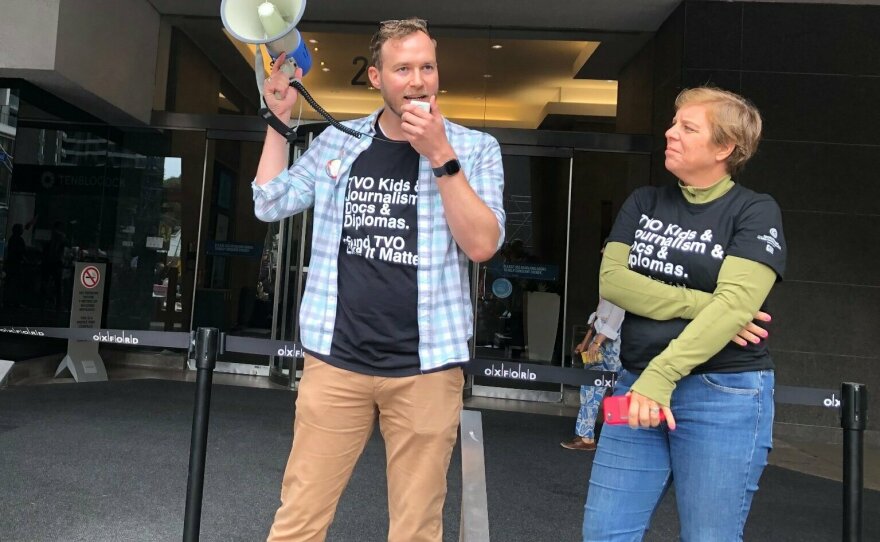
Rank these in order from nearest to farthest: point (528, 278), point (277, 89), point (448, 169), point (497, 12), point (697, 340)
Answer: point (448, 169), point (697, 340), point (277, 89), point (497, 12), point (528, 278)

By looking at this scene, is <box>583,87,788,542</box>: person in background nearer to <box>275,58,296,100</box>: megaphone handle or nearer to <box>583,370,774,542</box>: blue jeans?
<box>583,370,774,542</box>: blue jeans

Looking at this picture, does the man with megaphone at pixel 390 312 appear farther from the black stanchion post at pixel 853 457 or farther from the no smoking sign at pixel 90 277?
the no smoking sign at pixel 90 277

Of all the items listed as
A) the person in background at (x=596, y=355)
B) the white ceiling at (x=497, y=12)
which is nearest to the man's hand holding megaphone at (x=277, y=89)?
the person in background at (x=596, y=355)

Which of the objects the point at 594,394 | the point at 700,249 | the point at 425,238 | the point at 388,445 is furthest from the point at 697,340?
the point at 594,394

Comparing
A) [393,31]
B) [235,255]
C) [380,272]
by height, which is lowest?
[380,272]

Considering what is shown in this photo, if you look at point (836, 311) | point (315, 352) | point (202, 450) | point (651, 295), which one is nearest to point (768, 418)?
point (651, 295)

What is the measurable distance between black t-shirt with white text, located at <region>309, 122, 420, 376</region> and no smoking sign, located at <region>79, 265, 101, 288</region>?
695cm

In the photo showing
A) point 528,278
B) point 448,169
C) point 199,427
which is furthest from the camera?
point 528,278

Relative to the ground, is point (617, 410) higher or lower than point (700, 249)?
lower

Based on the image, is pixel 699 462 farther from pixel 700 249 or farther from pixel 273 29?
pixel 273 29

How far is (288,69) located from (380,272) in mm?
550

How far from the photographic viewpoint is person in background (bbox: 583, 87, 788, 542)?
165cm

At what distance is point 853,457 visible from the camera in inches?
87.0

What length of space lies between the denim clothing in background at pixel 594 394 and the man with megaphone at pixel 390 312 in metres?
3.61
